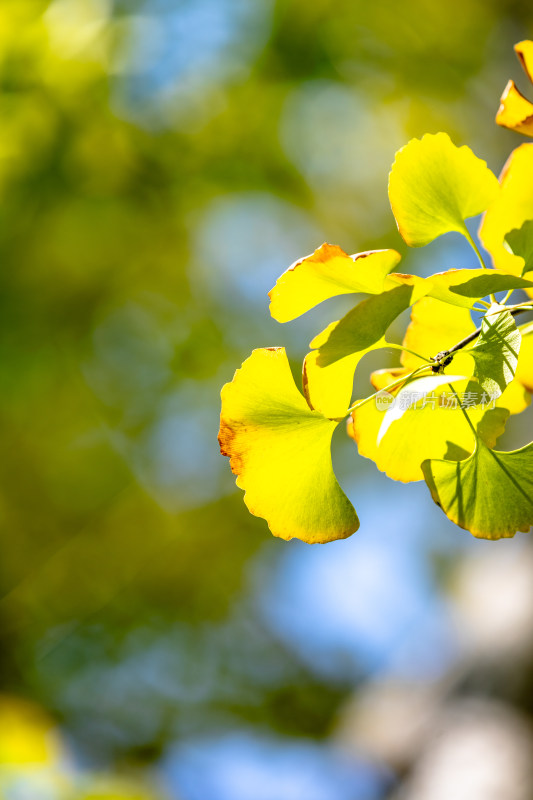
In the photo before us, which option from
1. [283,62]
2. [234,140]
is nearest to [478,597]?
[234,140]

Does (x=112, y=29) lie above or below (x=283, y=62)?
above

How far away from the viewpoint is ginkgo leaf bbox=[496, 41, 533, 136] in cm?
20

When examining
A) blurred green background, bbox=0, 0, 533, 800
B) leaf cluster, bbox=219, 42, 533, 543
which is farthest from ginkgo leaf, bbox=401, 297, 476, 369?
blurred green background, bbox=0, 0, 533, 800

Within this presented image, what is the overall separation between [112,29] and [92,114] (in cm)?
26

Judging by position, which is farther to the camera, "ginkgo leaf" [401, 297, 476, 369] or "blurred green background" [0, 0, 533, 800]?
"blurred green background" [0, 0, 533, 800]

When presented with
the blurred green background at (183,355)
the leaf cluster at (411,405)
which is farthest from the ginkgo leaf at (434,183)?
the blurred green background at (183,355)

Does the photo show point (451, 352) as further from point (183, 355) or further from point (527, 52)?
point (183, 355)

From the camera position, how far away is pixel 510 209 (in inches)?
8.7

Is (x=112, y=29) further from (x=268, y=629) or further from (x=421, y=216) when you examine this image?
(x=268, y=629)

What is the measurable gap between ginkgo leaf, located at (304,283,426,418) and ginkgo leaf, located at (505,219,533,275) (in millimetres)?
49

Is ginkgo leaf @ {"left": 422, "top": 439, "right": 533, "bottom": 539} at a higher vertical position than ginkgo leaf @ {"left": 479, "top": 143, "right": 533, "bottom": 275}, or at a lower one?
lower

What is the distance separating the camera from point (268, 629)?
10.2ft

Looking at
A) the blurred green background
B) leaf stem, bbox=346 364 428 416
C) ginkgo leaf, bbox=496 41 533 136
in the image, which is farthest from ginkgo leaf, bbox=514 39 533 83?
the blurred green background

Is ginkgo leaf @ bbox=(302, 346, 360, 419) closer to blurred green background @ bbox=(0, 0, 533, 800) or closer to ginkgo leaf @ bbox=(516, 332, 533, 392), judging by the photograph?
ginkgo leaf @ bbox=(516, 332, 533, 392)
